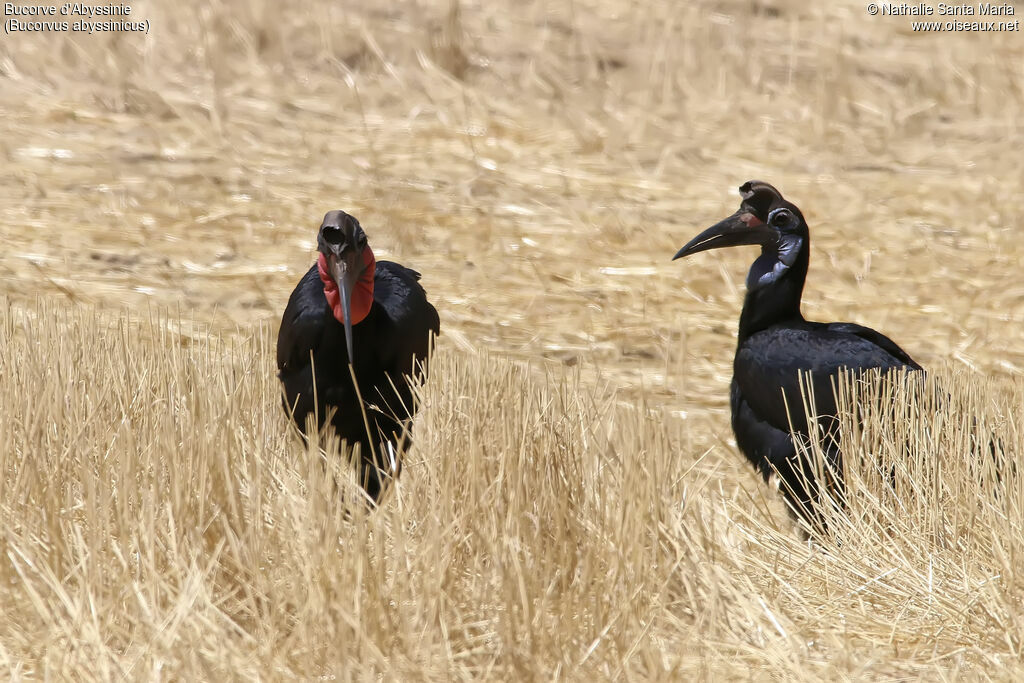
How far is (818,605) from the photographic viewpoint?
392 centimetres

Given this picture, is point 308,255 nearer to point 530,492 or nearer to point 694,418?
point 694,418

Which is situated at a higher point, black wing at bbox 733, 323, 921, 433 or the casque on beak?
the casque on beak

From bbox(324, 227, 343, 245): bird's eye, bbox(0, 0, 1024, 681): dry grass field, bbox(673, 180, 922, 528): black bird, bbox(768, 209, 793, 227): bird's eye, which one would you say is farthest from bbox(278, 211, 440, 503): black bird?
bbox(768, 209, 793, 227): bird's eye

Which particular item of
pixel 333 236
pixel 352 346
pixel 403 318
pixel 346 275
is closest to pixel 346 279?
pixel 346 275

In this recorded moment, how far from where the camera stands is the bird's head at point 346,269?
4254 mm

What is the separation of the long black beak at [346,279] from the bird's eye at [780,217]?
1.72 meters

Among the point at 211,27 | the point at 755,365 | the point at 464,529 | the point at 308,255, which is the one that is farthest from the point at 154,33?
the point at 464,529

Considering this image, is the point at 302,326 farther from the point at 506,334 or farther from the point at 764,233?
the point at 506,334

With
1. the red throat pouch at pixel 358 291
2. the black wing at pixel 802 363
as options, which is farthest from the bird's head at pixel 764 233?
the red throat pouch at pixel 358 291

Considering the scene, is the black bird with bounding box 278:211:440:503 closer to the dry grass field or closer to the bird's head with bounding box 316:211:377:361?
the bird's head with bounding box 316:211:377:361

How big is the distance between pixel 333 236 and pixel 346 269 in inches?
6.1

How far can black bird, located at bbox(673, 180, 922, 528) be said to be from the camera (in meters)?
4.86

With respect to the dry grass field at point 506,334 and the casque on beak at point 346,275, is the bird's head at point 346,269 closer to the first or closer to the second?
the casque on beak at point 346,275

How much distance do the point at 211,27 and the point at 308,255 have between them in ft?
12.0
